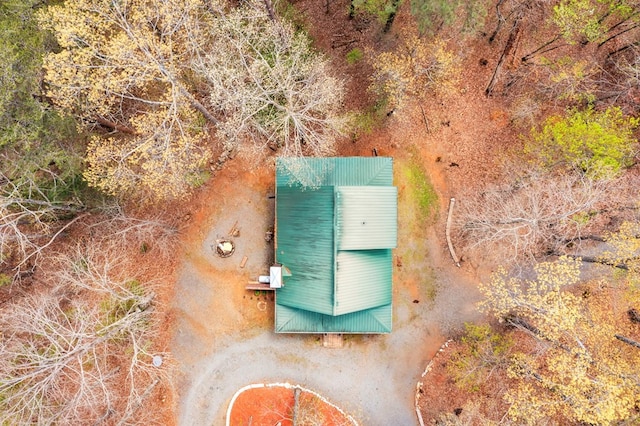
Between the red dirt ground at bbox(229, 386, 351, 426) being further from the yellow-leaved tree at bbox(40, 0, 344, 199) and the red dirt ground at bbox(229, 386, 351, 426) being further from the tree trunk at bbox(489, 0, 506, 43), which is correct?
the tree trunk at bbox(489, 0, 506, 43)

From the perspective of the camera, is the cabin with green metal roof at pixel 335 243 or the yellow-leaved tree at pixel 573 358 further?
the cabin with green metal roof at pixel 335 243

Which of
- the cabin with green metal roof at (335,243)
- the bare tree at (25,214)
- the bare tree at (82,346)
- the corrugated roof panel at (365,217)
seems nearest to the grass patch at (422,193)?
the cabin with green metal roof at (335,243)

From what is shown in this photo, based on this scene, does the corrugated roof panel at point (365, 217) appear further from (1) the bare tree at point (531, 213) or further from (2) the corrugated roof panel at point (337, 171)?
(1) the bare tree at point (531, 213)

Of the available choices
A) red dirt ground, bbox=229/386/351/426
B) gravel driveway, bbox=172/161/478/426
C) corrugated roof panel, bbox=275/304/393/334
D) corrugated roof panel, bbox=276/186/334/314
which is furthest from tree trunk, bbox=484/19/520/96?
red dirt ground, bbox=229/386/351/426

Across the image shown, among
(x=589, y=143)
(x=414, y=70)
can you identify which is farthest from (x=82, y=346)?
(x=589, y=143)

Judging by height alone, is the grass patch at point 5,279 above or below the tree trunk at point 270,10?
below

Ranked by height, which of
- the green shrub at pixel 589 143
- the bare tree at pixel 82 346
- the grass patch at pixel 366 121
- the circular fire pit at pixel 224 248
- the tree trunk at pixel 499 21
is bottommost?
the bare tree at pixel 82 346

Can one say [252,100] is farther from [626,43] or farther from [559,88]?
[626,43]
